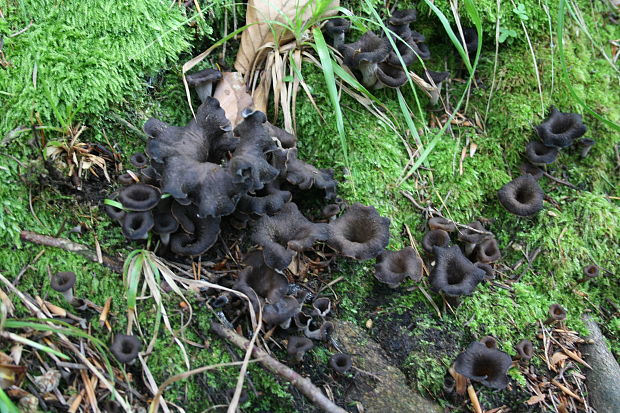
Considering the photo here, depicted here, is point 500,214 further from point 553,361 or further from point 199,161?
point 199,161

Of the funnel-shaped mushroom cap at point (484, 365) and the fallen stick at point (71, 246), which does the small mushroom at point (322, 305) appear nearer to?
the funnel-shaped mushroom cap at point (484, 365)

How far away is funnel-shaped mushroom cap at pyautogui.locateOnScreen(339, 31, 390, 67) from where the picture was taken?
418cm

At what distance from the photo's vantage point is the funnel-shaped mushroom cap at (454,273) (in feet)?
11.9

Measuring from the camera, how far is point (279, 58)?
4.28m

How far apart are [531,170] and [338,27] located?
2.11 meters

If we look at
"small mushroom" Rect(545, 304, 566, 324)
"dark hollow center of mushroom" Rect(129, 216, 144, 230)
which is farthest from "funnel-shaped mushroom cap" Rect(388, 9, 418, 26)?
"dark hollow center of mushroom" Rect(129, 216, 144, 230)

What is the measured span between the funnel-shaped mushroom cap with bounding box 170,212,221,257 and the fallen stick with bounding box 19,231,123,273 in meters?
0.38

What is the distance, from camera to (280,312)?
324 cm

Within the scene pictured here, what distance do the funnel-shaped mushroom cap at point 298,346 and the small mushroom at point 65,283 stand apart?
137cm

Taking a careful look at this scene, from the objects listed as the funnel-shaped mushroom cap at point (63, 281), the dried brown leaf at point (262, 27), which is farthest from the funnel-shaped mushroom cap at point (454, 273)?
the funnel-shaped mushroom cap at point (63, 281)

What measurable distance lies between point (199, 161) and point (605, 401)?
10.8 feet

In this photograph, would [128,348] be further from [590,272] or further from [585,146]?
[585,146]

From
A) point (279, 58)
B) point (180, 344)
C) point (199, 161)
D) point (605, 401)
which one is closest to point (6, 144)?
point (199, 161)

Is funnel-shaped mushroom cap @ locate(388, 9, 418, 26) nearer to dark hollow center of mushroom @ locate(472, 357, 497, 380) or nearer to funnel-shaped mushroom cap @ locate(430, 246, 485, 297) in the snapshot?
funnel-shaped mushroom cap @ locate(430, 246, 485, 297)
